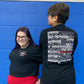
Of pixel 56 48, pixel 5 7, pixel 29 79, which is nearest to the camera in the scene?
pixel 56 48

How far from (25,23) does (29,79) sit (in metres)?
0.92

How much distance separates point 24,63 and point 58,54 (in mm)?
513

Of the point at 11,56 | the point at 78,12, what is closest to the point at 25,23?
the point at 11,56

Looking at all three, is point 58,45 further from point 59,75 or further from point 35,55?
point 35,55

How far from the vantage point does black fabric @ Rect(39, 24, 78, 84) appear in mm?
1104

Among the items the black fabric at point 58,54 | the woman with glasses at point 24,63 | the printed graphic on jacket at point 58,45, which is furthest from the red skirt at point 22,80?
the printed graphic on jacket at point 58,45

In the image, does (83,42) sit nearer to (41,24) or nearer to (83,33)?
(83,33)

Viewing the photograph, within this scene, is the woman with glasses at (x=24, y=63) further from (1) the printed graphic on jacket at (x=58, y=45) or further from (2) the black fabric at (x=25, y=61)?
(1) the printed graphic on jacket at (x=58, y=45)

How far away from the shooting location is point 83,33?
76.2 inches

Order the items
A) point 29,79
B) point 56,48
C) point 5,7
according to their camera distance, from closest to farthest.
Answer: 1. point 56,48
2. point 29,79
3. point 5,7

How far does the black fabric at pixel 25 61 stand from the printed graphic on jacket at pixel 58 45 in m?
0.39

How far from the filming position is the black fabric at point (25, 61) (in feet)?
4.65

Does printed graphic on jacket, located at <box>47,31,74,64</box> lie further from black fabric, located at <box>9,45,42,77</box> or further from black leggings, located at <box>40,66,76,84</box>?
black fabric, located at <box>9,45,42,77</box>

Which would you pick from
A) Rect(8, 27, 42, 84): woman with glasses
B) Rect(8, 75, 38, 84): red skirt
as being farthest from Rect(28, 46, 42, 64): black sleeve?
Rect(8, 75, 38, 84): red skirt
